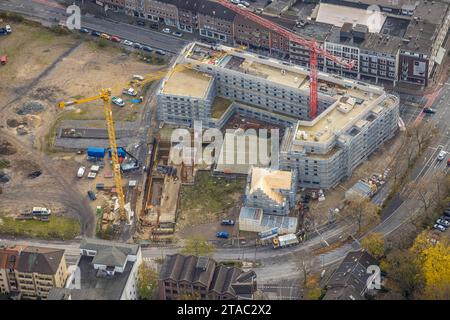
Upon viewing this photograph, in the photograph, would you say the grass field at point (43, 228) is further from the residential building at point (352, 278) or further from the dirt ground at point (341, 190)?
the residential building at point (352, 278)

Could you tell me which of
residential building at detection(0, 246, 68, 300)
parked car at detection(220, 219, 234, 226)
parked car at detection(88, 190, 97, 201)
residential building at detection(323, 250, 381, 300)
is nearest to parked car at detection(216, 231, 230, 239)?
parked car at detection(220, 219, 234, 226)

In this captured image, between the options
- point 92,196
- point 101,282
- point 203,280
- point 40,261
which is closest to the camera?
point 101,282

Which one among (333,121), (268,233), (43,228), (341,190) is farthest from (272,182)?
(43,228)

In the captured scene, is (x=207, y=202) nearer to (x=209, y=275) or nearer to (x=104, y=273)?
(x=209, y=275)

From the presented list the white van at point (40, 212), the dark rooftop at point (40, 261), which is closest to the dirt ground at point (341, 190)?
the dark rooftop at point (40, 261)

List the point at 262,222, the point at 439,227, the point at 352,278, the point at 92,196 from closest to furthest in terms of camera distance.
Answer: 1. the point at 352,278
2. the point at 439,227
3. the point at 262,222
4. the point at 92,196

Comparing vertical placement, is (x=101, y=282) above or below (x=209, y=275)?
below

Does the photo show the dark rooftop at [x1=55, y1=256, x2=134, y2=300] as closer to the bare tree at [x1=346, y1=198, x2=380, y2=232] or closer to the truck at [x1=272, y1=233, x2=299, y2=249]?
the truck at [x1=272, y1=233, x2=299, y2=249]
